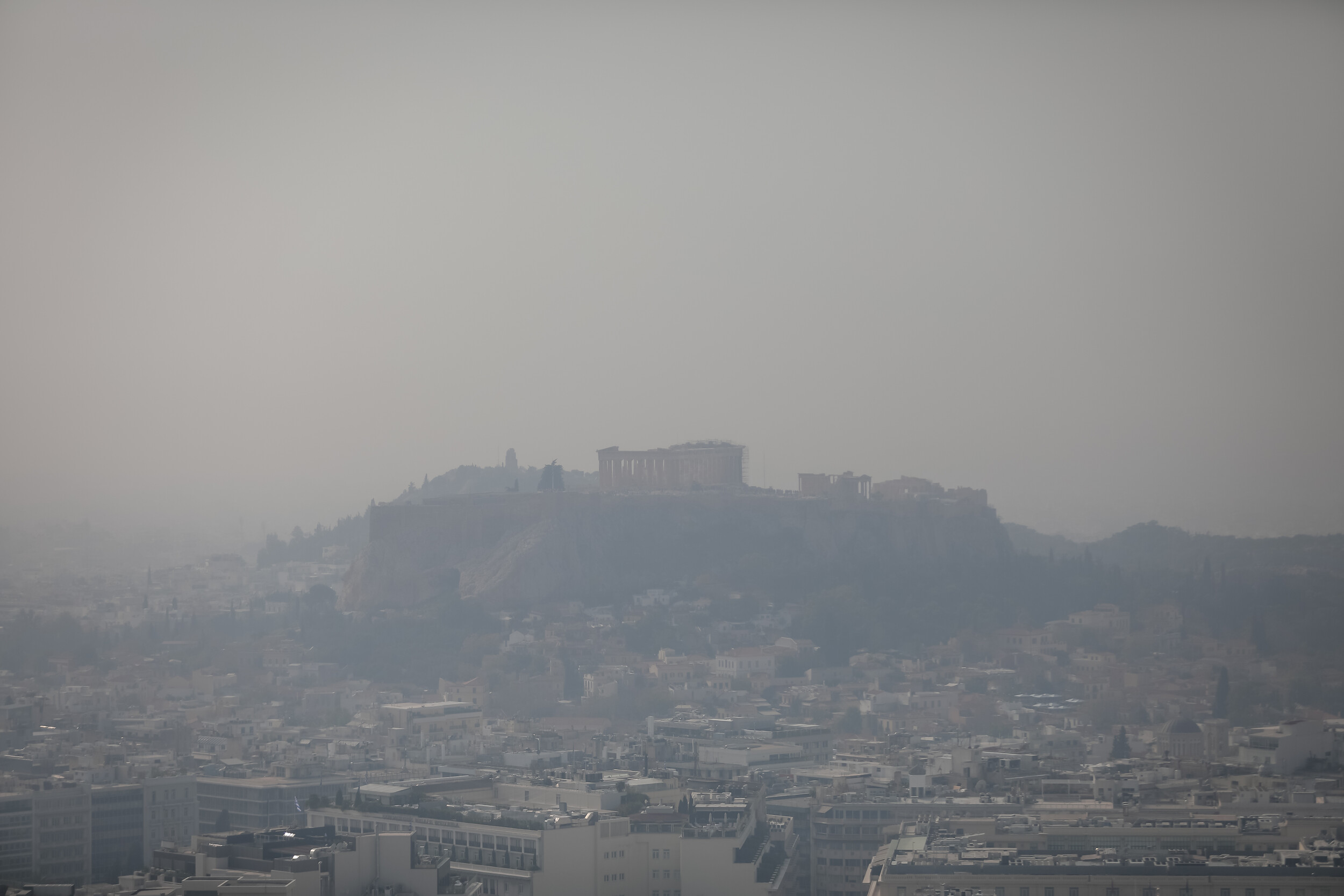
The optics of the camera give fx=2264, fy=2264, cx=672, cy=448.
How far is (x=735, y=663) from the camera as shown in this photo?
29062mm

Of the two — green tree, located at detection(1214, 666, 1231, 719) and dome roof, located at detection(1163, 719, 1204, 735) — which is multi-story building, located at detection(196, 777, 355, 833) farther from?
green tree, located at detection(1214, 666, 1231, 719)

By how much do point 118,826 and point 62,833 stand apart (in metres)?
0.51

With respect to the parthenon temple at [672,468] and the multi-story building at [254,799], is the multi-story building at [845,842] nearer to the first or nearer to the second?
the multi-story building at [254,799]

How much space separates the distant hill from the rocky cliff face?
1.40m

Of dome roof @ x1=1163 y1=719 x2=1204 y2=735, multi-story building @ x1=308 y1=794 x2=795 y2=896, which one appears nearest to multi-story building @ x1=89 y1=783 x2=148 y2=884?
multi-story building @ x1=308 y1=794 x2=795 y2=896

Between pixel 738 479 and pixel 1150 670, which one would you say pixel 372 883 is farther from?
pixel 738 479

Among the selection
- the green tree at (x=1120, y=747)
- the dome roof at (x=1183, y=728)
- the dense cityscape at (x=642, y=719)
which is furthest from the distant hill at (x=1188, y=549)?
the green tree at (x=1120, y=747)

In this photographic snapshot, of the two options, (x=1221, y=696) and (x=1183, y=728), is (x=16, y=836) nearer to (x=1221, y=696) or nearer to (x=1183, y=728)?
(x=1183, y=728)

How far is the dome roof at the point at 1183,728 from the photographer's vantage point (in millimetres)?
20766

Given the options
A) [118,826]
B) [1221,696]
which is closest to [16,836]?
[118,826]

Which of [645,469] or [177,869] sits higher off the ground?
[645,469]

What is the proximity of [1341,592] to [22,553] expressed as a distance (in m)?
17.4

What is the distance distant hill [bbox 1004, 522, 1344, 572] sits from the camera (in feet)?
95.8

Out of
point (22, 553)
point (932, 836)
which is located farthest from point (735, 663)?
point (932, 836)
